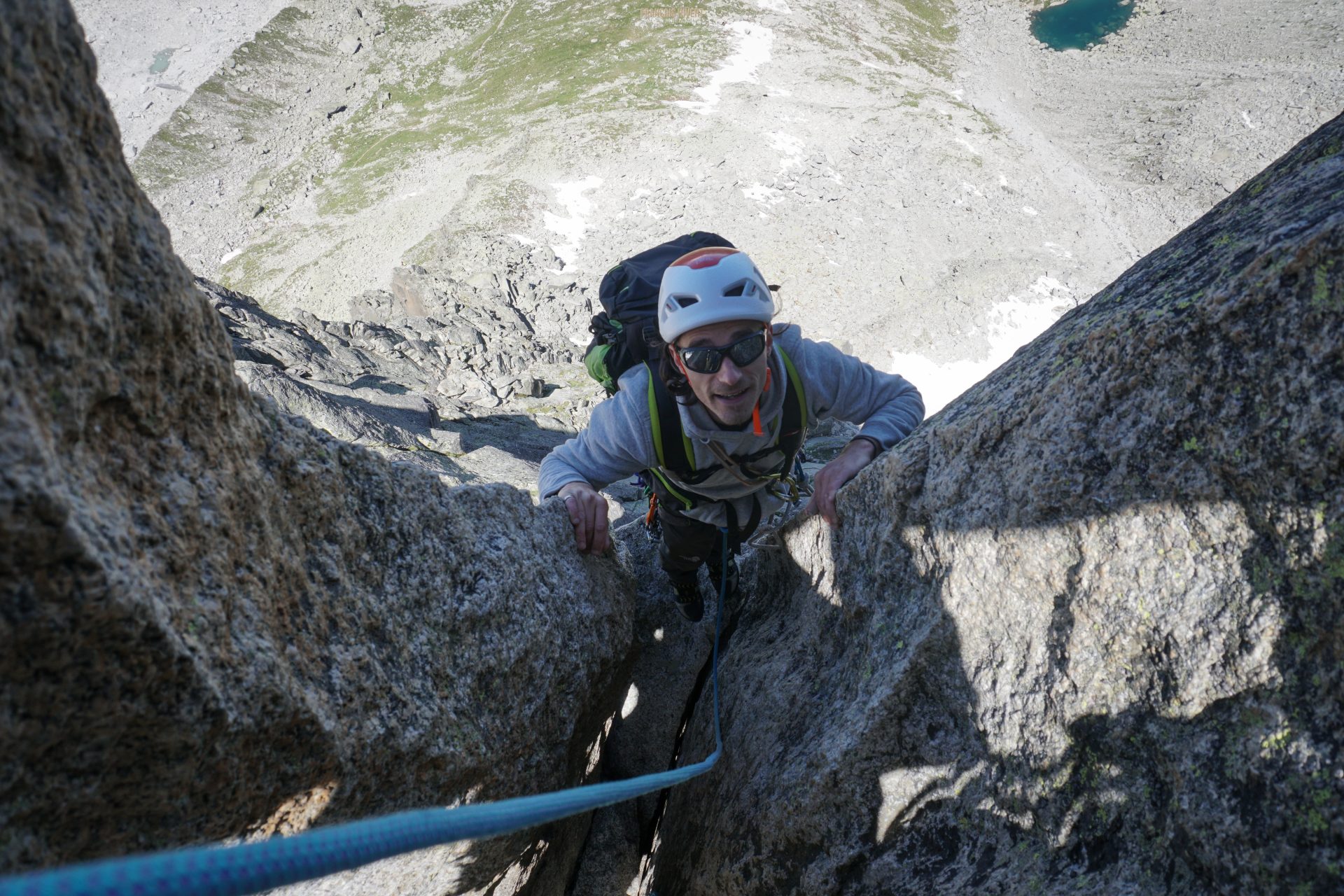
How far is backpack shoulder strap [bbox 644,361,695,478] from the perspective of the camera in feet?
19.7

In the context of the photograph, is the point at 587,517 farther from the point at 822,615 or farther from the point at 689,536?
the point at 822,615

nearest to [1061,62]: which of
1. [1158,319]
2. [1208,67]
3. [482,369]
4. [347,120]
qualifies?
[1208,67]

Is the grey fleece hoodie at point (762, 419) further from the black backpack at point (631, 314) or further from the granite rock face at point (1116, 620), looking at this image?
the granite rock face at point (1116, 620)

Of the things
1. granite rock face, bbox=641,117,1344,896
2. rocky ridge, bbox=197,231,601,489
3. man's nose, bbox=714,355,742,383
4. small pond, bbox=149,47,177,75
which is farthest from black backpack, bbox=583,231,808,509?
small pond, bbox=149,47,177,75

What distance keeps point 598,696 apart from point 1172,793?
148 inches

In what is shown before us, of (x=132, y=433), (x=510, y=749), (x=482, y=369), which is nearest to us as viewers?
(x=132, y=433)

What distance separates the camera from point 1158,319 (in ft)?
10.4

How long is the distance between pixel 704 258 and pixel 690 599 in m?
3.55

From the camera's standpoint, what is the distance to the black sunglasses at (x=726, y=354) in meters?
5.50

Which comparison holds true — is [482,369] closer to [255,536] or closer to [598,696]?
[598,696]

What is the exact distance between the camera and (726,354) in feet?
18.0

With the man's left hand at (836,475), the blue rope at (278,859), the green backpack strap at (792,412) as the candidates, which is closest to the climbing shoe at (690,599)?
the green backpack strap at (792,412)

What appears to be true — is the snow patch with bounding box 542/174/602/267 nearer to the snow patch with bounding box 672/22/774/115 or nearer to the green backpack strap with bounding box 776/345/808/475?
the snow patch with bounding box 672/22/774/115

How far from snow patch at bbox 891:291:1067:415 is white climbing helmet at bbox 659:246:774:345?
2761cm
